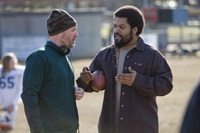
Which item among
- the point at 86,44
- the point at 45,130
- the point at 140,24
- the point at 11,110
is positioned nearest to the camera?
the point at 45,130

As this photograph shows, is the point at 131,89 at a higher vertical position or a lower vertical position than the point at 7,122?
higher

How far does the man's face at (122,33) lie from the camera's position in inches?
200

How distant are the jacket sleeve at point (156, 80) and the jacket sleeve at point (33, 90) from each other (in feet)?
2.55

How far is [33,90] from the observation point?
15.5 ft

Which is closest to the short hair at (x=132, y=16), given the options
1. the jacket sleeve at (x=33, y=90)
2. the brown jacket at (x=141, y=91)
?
the brown jacket at (x=141, y=91)

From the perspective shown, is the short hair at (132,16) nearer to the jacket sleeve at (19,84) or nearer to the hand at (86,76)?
the hand at (86,76)

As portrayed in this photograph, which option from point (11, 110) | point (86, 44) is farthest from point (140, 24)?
point (86, 44)

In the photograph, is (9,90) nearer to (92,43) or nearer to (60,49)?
(60,49)

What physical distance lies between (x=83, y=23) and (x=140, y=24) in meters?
30.4

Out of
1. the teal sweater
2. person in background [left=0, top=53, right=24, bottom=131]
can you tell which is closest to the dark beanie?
the teal sweater

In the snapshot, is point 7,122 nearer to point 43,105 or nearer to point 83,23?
point 43,105

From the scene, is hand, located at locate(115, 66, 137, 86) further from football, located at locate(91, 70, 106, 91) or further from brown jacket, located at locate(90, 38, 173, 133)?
football, located at locate(91, 70, 106, 91)

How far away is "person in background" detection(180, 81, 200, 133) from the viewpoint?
8.62 ft

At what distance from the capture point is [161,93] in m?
5.09
